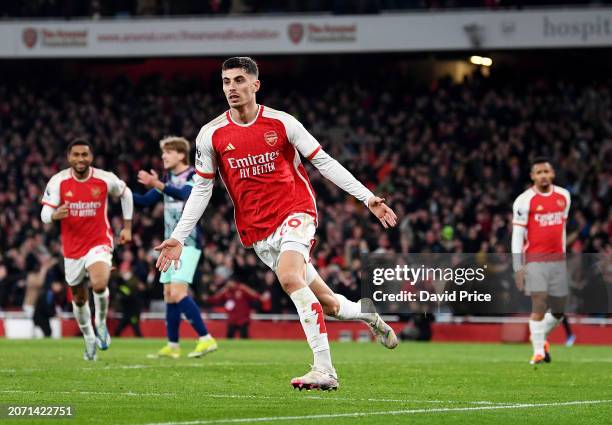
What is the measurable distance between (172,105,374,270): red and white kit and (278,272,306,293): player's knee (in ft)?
0.86

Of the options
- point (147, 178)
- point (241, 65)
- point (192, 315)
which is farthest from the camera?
point (192, 315)

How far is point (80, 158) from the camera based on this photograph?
14719 millimetres

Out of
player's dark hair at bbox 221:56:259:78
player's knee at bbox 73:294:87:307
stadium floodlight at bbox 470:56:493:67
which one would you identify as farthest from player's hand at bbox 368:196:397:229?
stadium floodlight at bbox 470:56:493:67

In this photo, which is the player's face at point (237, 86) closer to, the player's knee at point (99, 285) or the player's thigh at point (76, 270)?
the player's knee at point (99, 285)

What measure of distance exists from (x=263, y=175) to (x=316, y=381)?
1.73 metres

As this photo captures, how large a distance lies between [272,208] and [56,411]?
2345 mm

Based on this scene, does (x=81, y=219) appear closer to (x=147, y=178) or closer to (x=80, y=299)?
(x=80, y=299)

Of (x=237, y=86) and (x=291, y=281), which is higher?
(x=237, y=86)

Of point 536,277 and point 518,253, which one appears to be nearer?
point 518,253

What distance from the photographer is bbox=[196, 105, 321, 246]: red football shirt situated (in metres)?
9.77

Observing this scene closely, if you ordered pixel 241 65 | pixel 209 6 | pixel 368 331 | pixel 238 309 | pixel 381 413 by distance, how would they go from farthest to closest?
pixel 209 6 → pixel 238 309 → pixel 368 331 → pixel 241 65 → pixel 381 413

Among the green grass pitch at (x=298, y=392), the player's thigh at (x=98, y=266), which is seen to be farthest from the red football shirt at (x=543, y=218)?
the player's thigh at (x=98, y=266)

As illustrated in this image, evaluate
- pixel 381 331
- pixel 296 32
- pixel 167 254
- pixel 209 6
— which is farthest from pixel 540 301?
pixel 209 6

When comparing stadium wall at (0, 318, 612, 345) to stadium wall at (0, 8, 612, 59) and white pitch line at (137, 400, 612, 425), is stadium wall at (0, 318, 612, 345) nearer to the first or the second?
stadium wall at (0, 8, 612, 59)
